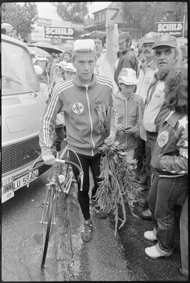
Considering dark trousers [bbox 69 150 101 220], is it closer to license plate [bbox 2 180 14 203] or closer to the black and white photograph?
the black and white photograph

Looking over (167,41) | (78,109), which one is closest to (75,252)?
(78,109)

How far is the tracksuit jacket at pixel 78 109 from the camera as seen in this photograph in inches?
99.5

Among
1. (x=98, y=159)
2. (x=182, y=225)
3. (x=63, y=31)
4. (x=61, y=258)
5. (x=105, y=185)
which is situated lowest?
(x=61, y=258)

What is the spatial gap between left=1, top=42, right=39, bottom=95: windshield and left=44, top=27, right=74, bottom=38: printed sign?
16584 millimetres

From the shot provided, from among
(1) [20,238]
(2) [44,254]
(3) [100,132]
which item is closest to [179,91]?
(3) [100,132]

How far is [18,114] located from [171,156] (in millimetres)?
2194

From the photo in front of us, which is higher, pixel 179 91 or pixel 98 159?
pixel 179 91

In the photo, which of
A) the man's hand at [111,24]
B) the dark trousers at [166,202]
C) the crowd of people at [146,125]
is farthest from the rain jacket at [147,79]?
the dark trousers at [166,202]

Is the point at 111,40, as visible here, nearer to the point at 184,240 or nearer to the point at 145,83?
the point at 145,83

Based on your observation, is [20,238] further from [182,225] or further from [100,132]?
[182,225]

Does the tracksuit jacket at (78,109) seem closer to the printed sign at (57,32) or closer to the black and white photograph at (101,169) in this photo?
the black and white photograph at (101,169)

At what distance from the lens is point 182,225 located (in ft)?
7.66

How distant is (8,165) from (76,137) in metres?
1.05

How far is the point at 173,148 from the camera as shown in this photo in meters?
2.13
